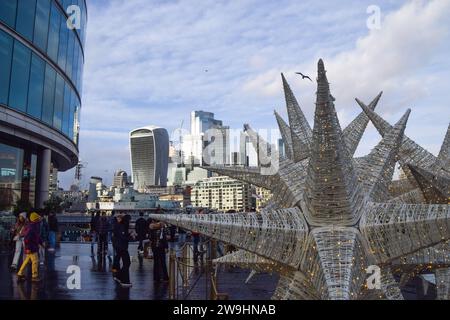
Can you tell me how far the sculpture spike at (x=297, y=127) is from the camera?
5.60 m

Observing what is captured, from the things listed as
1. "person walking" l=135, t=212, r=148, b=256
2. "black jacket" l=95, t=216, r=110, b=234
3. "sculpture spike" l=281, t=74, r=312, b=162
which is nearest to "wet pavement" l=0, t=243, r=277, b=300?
"person walking" l=135, t=212, r=148, b=256

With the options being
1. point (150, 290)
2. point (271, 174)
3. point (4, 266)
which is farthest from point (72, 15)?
point (271, 174)

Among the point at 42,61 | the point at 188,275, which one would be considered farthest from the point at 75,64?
the point at 188,275

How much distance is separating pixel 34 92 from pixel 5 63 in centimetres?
273

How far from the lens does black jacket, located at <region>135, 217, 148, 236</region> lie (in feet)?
42.1

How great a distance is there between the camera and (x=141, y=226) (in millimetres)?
12906

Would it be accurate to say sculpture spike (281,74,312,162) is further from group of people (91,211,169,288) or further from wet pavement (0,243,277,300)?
group of people (91,211,169,288)

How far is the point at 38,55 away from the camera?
72.2 ft

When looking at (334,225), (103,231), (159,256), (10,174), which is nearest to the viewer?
(334,225)

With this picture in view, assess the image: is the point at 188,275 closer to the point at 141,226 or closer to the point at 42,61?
the point at 141,226

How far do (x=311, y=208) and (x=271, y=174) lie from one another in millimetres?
1686

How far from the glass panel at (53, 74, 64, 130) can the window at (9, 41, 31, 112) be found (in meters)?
3.65

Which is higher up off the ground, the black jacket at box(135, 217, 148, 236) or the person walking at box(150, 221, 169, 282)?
the black jacket at box(135, 217, 148, 236)

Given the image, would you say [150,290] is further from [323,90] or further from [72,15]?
[72,15]
